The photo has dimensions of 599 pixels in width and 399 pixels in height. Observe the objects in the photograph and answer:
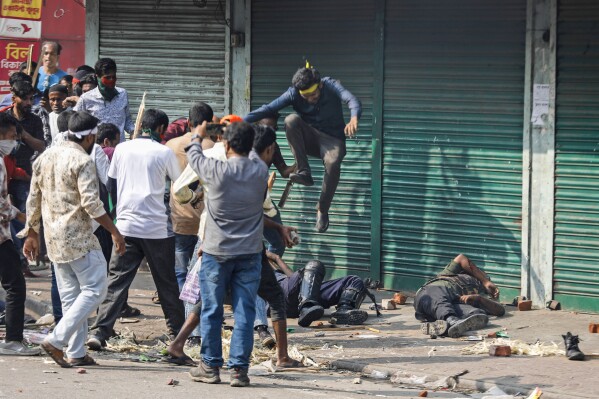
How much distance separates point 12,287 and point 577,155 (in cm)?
555

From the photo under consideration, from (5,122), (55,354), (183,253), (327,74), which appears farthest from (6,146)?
(327,74)

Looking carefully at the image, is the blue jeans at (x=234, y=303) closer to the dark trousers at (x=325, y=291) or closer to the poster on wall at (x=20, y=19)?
the dark trousers at (x=325, y=291)

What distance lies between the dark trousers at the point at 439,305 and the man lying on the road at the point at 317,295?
53 cm

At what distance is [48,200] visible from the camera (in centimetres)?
845

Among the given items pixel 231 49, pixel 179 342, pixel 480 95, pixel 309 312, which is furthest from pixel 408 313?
pixel 231 49

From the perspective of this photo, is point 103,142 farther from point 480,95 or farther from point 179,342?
point 480,95

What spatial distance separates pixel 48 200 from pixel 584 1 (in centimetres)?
560

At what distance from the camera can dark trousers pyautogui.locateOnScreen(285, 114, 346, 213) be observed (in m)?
11.8

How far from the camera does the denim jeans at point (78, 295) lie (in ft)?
27.1

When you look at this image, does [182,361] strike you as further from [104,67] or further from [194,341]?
[104,67]

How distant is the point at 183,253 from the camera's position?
33.2 ft

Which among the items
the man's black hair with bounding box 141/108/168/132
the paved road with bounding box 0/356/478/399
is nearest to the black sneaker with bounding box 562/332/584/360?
the paved road with bounding box 0/356/478/399

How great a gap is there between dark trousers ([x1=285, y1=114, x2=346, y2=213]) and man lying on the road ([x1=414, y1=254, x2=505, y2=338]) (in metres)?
1.68

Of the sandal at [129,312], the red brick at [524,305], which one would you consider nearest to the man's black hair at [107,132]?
the sandal at [129,312]
